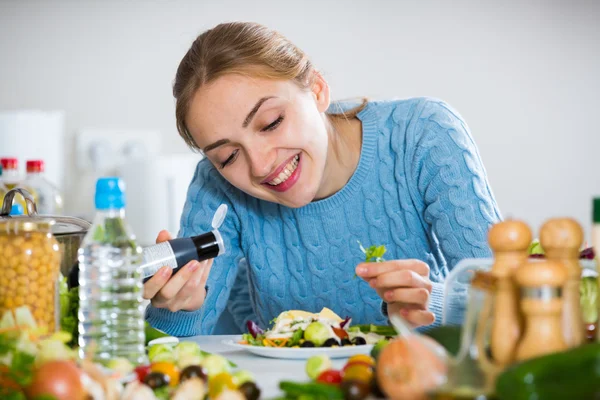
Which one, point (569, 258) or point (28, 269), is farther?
point (28, 269)

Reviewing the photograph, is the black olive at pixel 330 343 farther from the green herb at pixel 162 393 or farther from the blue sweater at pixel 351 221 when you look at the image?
the blue sweater at pixel 351 221

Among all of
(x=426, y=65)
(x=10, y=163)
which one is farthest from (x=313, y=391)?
(x=426, y=65)

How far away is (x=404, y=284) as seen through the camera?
1.08 meters

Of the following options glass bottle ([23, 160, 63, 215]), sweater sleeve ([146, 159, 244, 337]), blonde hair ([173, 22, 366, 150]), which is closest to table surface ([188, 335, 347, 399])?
sweater sleeve ([146, 159, 244, 337])

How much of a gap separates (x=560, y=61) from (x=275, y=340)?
225 cm

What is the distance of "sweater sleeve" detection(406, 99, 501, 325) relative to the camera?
4.66 ft

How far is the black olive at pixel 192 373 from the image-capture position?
0.75 m

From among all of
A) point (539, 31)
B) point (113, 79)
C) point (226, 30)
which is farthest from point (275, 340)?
point (539, 31)

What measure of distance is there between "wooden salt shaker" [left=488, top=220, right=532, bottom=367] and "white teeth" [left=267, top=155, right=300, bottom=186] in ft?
2.66

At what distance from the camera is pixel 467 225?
1.42 metres

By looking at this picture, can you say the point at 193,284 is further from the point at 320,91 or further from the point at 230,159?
the point at 320,91

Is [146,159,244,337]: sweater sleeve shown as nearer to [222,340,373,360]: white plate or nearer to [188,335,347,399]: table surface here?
[188,335,347,399]: table surface

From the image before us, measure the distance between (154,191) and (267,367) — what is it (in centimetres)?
190

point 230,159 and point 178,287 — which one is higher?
point 230,159
